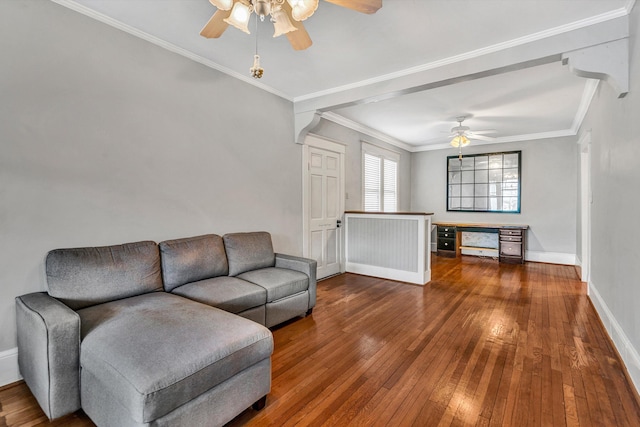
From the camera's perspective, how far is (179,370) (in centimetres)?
134

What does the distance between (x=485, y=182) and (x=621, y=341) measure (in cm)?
486

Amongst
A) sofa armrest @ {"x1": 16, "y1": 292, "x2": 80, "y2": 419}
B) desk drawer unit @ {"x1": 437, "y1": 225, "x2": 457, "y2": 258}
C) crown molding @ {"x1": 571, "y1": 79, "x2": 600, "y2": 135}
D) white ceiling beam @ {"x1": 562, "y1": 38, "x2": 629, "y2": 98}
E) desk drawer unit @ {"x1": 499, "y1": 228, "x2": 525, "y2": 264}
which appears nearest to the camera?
sofa armrest @ {"x1": 16, "y1": 292, "x2": 80, "y2": 419}

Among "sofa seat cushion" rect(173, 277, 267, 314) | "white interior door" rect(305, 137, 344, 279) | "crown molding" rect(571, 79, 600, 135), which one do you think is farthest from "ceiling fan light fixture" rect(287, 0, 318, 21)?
"crown molding" rect(571, 79, 600, 135)

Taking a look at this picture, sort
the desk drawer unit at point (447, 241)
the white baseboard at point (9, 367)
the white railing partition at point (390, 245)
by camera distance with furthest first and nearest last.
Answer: the desk drawer unit at point (447, 241)
the white railing partition at point (390, 245)
the white baseboard at point (9, 367)

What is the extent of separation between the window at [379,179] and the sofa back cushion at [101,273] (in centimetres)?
402

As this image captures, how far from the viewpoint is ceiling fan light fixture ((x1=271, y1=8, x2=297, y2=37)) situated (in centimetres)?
170

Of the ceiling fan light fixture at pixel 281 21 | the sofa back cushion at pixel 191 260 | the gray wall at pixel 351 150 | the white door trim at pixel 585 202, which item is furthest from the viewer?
the gray wall at pixel 351 150

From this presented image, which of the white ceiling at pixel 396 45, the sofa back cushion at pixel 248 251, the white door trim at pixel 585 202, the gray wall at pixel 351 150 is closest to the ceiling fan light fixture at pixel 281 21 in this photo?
the white ceiling at pixel 396 45

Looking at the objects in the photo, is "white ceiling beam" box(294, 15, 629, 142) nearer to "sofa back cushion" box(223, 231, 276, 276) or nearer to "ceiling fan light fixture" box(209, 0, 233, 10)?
"sofa back cushion" box(223, 231, 276, 276)

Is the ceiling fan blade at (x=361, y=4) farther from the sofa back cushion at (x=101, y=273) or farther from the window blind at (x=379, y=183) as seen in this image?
the window blind at (x=379, y=183)

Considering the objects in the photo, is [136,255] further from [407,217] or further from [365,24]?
[407,217]

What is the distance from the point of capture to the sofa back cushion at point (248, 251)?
304 centimetres

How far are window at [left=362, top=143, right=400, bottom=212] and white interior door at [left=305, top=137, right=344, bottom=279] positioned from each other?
2.91ft

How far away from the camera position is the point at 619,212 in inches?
96.4
